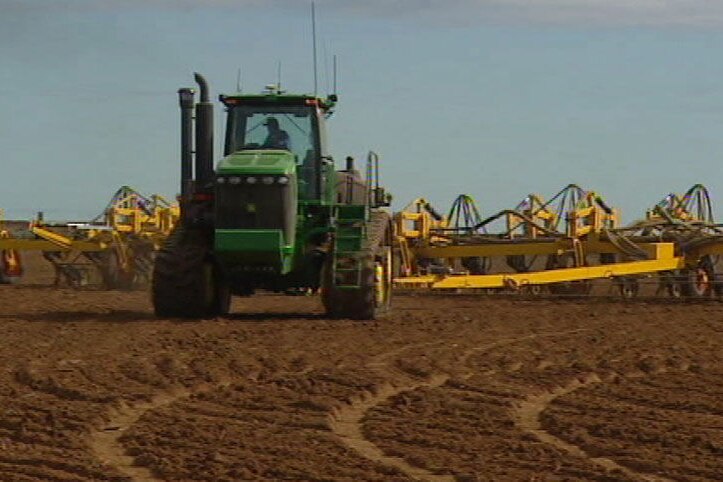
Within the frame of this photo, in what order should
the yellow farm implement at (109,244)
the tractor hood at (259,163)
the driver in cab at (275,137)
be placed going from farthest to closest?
the yellow farm implement at (109,244), the driver in cab at (275,137), the tractor hood at (259,163)

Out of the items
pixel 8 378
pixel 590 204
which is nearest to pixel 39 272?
pixel 590 204

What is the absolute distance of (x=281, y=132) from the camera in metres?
16.9

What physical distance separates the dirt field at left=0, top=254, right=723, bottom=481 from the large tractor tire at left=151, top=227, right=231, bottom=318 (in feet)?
1.15

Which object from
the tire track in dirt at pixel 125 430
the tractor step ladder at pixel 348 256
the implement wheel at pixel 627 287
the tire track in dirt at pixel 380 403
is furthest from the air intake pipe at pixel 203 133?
the implement wheel at pixel 627 287

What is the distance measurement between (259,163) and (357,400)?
6581 millimetres

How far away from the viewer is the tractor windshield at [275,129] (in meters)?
16.7

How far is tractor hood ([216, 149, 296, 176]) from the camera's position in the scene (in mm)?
15930

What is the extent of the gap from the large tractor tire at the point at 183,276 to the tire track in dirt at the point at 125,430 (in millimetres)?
5634

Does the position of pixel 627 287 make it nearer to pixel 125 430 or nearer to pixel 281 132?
pixel 281 132

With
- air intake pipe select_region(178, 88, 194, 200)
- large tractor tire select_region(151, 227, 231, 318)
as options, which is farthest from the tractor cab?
large tractor tire select_region(151, 227, 231, 318)

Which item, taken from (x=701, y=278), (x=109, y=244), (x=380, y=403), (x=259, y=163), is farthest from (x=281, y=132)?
(x=109, y=244)

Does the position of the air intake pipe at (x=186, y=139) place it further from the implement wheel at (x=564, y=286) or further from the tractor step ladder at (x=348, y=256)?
the implement wheel at (x=564, y=286)

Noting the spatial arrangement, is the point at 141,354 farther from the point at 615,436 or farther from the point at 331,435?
the point at 615,436

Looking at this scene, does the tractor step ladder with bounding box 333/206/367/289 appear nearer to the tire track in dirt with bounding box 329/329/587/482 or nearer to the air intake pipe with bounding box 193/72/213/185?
the air intake pipe with bounding box 193/72/213/185
